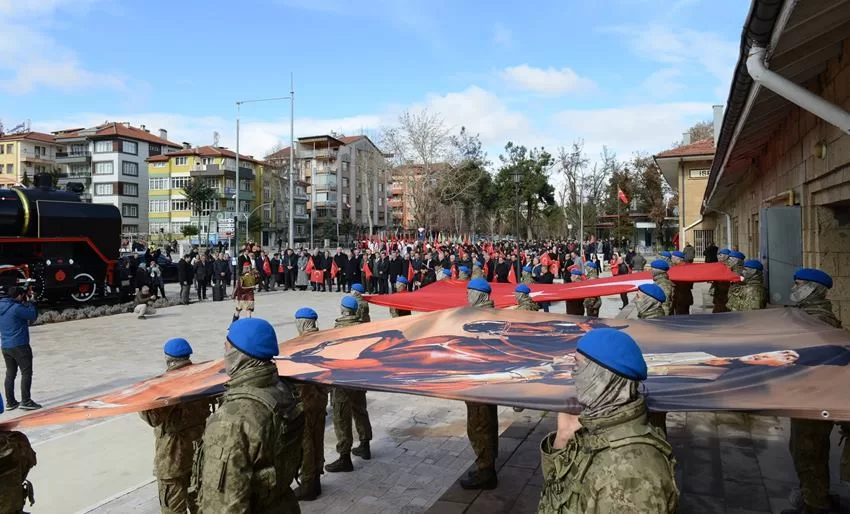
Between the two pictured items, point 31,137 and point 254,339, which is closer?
point 254,339

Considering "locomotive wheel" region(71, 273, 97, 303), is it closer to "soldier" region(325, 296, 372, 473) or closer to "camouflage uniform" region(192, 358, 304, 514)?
"soldier" region(325, 296, 372, 473)

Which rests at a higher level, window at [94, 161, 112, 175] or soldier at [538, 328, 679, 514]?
window at [94, 161, 112, 175]

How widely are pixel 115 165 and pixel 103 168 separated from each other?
2207mm

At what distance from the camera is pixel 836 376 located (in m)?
3.21

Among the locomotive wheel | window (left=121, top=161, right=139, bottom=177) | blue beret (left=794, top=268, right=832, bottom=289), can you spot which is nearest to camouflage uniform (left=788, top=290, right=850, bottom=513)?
blue beret (left=794, top=268, right=832, bottom=289)

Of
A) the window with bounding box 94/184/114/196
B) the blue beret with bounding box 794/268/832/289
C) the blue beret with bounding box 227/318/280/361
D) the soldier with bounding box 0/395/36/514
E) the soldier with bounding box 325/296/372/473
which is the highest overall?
the window with bounding box 94/184/114/196

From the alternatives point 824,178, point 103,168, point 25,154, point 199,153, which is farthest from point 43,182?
point 25,154

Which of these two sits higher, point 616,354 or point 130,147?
point 130,147

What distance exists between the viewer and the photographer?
27.0ft

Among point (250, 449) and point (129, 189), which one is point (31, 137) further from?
point (250, 449)

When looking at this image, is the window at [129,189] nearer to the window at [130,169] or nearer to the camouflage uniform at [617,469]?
the window at [130,169]

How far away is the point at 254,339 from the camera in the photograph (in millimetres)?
3303

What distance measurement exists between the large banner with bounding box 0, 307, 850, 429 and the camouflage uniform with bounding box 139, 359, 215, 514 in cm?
31

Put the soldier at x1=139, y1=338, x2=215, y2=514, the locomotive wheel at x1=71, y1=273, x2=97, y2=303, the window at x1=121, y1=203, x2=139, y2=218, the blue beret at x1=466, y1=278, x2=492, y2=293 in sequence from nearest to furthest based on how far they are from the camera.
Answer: the soldier at x1=139, y1=338, x2=215, y2=514, the blue beret at x1=466, y1=278, x2=492, y2=293, the locomotive wheel at x1=71, y1=273, x2=97, y2=303, the window at x1=121, y1=203, x2=139, y2=218
